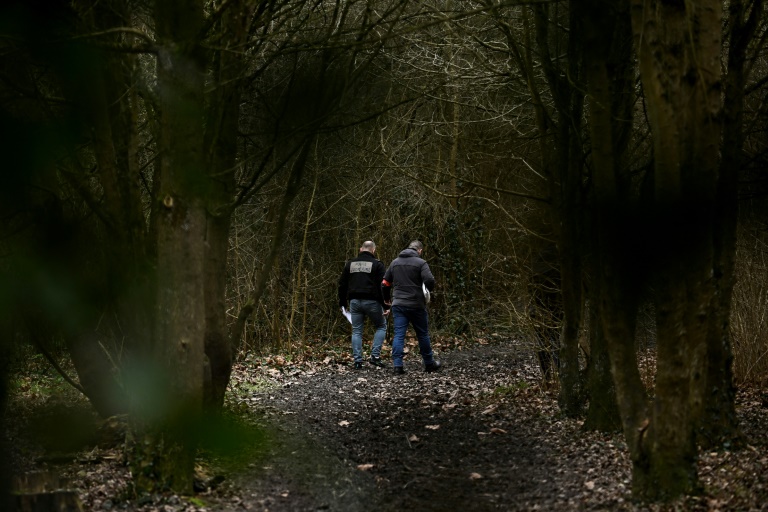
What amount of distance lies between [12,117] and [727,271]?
7.44m

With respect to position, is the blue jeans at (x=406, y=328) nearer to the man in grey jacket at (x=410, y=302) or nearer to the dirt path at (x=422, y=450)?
the man in grey jacket at (x=410, y=302)

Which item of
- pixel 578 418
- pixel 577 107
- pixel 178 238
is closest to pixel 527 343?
pixel 578 418

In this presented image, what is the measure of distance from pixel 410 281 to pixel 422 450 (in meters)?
6.27

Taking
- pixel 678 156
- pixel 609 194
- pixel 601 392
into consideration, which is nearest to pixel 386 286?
pixel 601 392

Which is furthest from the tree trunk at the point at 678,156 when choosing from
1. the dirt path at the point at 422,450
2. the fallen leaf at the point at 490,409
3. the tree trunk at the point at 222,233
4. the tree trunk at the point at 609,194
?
the fallen leaf at the point at 490,409

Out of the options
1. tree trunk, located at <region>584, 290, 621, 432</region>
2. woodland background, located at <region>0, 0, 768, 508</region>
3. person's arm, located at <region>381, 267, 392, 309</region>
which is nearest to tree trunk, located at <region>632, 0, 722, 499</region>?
woodland background, located at <region>0, 0, 768, 508</region>

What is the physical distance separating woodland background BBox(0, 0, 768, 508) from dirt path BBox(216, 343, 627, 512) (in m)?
0.76

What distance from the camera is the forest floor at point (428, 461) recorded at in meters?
6.40

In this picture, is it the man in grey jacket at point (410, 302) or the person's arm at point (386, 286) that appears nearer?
the man in grey jacket at point (410, 302)

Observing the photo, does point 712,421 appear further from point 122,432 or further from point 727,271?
point 122,432

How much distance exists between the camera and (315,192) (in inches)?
746

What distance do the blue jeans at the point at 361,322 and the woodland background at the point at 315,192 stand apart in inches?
93.8

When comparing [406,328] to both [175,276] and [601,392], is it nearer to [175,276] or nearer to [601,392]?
[601,392]

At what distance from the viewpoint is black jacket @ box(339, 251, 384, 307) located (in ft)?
51.7
